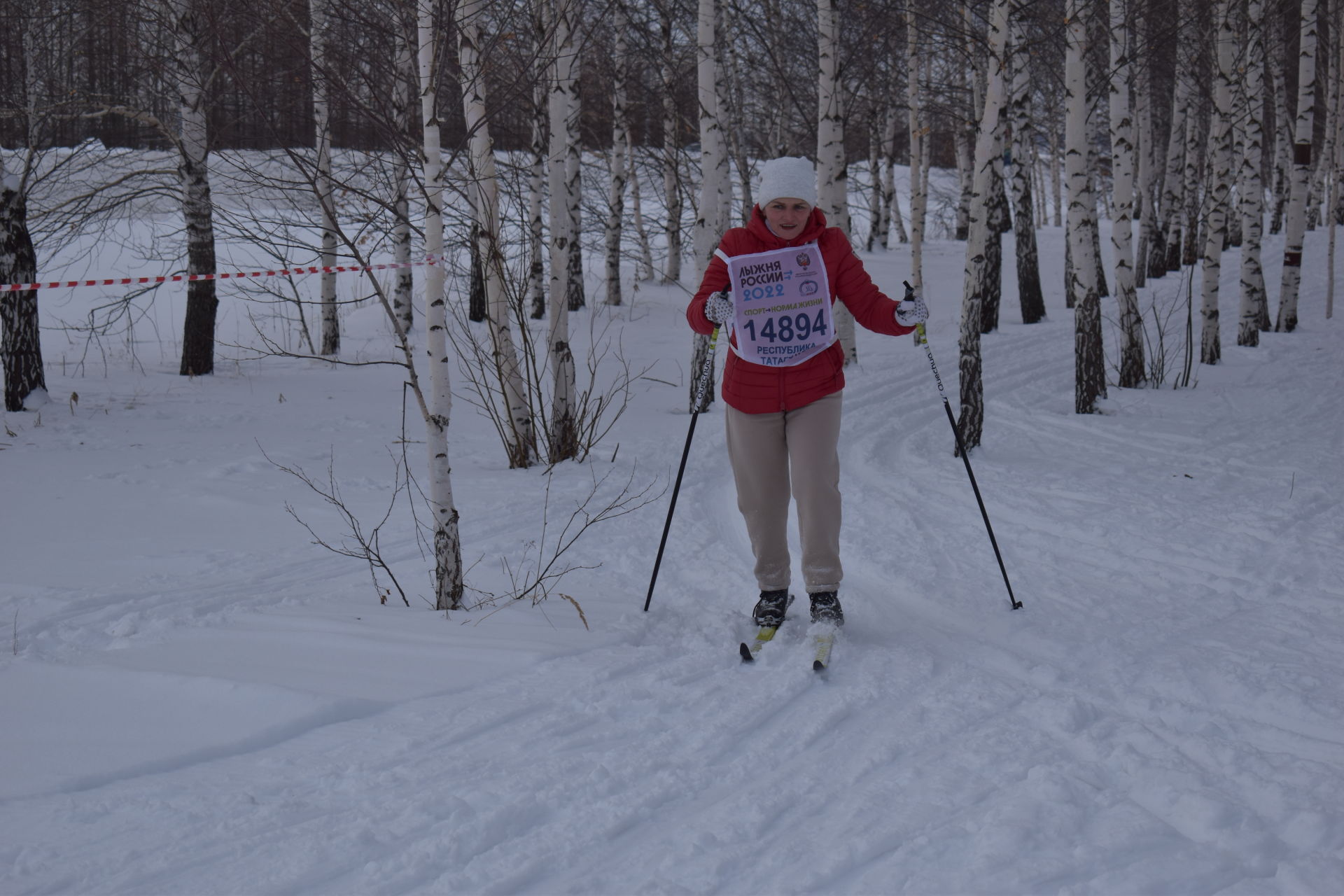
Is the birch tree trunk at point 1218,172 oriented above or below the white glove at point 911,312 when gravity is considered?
above

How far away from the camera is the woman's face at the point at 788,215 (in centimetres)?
393

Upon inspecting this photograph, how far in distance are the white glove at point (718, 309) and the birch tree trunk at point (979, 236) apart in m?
3.73

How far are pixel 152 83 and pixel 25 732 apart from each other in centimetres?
1076

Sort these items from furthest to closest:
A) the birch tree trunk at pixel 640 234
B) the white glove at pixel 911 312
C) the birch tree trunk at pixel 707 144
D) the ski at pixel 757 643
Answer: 1. the birch tree trunk at pixel 640 234
2. the birch tree trunk at pixel 707 144
3. the white glove at pixel 911 312
4. the ski at pixel 757 643

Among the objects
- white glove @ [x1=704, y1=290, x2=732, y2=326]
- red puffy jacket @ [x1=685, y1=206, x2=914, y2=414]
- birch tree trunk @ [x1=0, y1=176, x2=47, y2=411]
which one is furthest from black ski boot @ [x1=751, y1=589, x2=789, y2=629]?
birch tree trunk @ [x1=0, y1=176, x2=47, y2=411]

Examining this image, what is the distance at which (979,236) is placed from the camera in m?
7.52

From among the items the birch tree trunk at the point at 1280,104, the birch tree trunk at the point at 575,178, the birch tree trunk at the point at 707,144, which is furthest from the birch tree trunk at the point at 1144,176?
the birch tree trunk at the point at 707,144

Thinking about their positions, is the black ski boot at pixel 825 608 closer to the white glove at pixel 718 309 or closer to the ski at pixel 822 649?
the ski at pixel 822 649

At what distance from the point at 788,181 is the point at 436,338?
5.22 ft

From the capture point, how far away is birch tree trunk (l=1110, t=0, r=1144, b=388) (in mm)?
10047

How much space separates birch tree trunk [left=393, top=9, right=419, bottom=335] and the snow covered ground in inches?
57.6

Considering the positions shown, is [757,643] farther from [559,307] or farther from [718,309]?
[559,307]

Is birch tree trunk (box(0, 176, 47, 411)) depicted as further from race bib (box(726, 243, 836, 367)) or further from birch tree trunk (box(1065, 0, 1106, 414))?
birch tree trunk (box(1065, 0, 1106, 414))

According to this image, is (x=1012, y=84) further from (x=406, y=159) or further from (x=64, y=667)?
(x=64, y=667)
